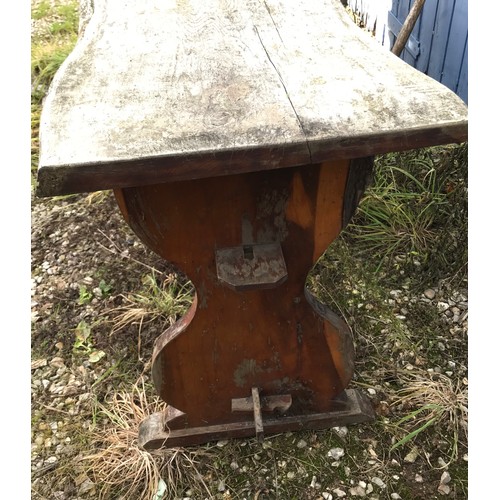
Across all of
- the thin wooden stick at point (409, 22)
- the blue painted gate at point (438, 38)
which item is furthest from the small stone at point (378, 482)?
the blue painted gate at point (438, 38)

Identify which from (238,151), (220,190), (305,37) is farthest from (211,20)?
(238,151)

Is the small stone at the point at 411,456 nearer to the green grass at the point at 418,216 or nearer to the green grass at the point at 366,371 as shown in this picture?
the green grass at the point at 366,371

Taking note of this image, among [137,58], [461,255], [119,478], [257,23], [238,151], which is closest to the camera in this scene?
[238,151]

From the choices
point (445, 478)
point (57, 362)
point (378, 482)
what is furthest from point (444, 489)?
point (57, 362)

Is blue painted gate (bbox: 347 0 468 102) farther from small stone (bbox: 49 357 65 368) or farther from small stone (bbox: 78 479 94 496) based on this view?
small stone (bbox: 78 479 94 496)

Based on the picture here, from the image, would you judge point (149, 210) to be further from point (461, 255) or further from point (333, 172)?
point (461, 255)

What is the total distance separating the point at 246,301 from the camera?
4.52ft

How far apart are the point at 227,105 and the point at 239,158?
17 centimetres

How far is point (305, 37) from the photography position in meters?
1.29

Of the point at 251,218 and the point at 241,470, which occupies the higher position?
the point at 251,218

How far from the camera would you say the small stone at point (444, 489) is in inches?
61.6

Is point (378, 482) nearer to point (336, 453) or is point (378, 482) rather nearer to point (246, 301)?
point (336, 453)

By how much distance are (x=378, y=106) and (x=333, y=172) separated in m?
0.18

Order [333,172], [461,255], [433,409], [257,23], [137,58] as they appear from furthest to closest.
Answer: [461,255], [433,409], [257,23], [137,58], [333,172]
